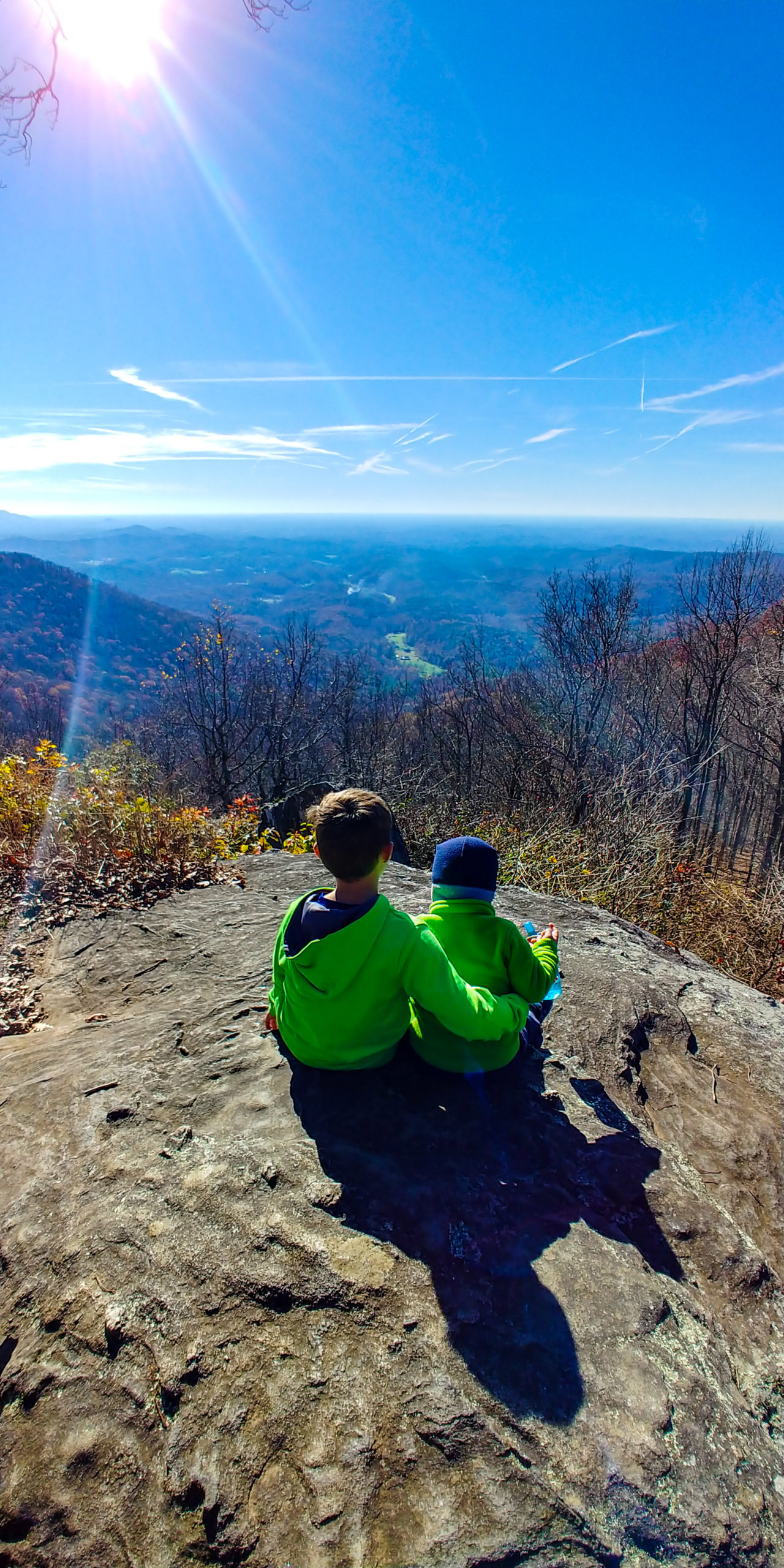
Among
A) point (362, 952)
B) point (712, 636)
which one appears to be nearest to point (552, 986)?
point (362, 952)

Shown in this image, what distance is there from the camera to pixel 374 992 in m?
2.52

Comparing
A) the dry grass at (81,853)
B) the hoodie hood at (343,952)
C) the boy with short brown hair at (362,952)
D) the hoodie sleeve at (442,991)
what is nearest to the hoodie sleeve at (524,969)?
the boy with short brown hair at (362,952)

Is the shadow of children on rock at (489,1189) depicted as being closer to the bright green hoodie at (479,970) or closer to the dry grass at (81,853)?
the bright green hoodie at (479,970)

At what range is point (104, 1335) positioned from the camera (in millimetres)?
1894

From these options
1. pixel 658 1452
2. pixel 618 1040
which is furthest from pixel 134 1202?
pixel 618 1040

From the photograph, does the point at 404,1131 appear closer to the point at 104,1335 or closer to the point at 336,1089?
the point at 336,1089

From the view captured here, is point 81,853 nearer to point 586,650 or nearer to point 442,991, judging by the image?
point 442,991

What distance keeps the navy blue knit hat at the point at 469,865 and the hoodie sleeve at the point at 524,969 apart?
8.3 inches

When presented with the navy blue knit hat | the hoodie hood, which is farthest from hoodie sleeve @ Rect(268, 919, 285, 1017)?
the navy blue knit hat

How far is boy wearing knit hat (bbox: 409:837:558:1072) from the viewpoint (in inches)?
110

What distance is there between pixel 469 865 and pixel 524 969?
51 cm

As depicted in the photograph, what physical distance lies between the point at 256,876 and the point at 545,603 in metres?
16.2

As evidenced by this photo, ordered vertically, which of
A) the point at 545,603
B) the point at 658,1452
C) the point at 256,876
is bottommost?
the point at 256,876

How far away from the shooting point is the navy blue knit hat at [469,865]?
2.81 meters
